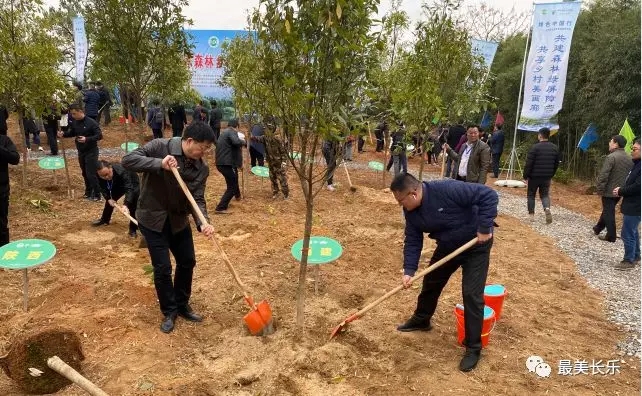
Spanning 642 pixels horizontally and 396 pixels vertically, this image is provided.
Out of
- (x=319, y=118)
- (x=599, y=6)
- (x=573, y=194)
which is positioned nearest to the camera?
(x=319, y=118)

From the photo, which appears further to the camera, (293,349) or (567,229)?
(567,229)

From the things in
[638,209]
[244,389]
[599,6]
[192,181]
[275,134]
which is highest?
[599,6]

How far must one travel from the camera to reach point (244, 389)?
12.0 ft

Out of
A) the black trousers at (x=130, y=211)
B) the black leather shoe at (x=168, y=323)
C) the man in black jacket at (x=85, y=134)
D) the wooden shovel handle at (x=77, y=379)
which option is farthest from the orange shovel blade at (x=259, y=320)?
the man in black jacket at (x=85, y=134)

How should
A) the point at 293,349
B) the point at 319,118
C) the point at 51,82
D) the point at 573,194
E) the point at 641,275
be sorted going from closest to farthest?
the point at 319,118, the point at 293,349, the point at 641,275, the point at 51,82, the point at 573,194

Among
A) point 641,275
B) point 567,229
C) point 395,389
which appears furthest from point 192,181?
point 567,229

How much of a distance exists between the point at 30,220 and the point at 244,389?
625 cm

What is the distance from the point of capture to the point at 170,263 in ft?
13.9

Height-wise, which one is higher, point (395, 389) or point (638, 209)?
point (638, 209)

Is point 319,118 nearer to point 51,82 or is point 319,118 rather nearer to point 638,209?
point 638,209

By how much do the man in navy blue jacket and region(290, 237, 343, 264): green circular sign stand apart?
1107 mm

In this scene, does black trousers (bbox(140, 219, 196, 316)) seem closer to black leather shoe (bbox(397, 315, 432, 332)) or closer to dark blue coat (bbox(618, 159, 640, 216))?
black leather shoe (bbox(397, 315, 432, 332))
